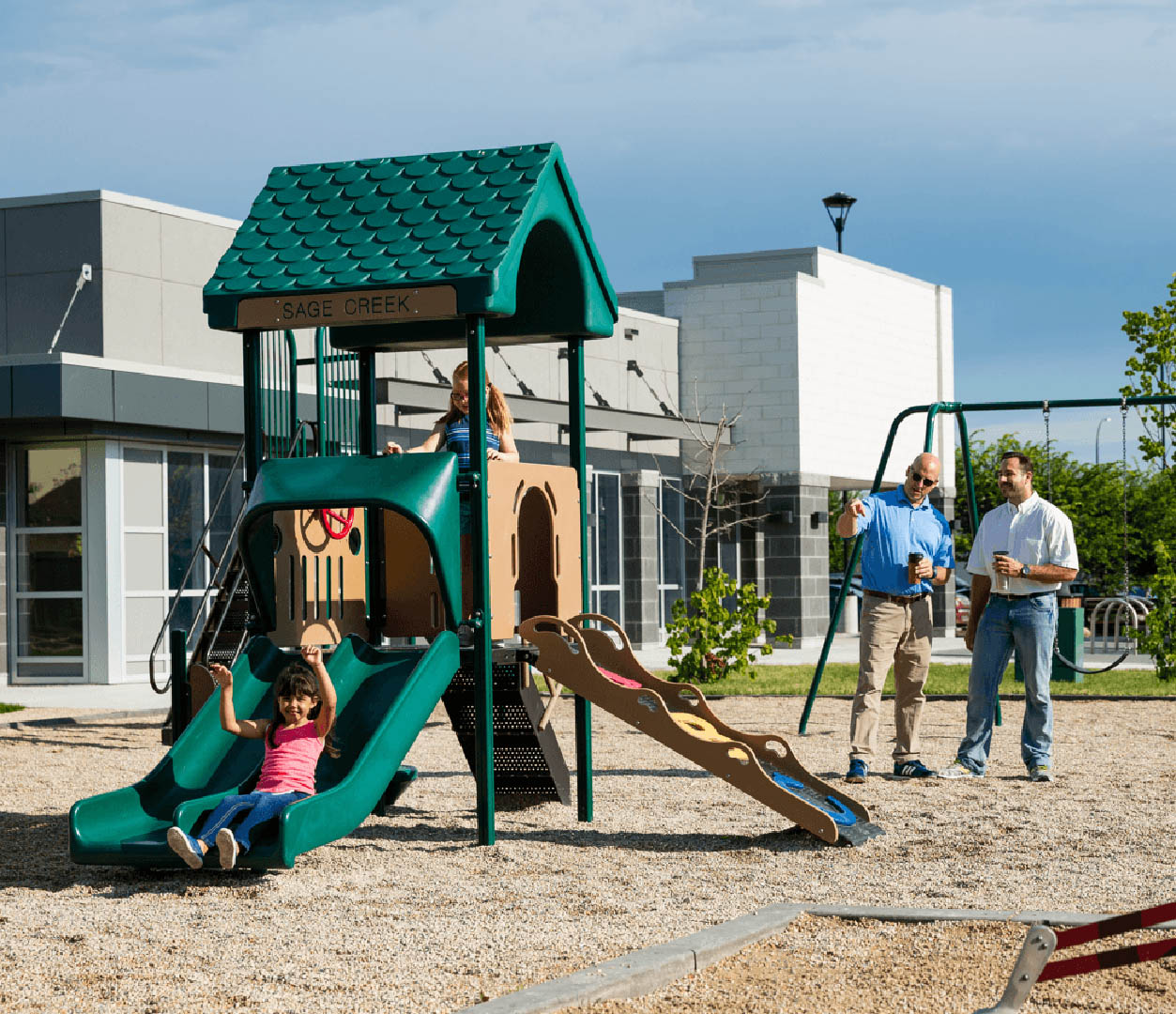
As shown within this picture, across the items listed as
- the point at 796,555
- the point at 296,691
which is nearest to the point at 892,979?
the point at 296,691

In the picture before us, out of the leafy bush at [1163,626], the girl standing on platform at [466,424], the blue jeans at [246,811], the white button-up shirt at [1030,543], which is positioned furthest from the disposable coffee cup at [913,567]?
the leafy bush at [1163,626]

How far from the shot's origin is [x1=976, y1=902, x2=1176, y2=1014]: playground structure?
3.98 m

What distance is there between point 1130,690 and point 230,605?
30.1 feet

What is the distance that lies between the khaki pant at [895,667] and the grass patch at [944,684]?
6.58 metres

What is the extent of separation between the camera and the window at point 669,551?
28.5 meters

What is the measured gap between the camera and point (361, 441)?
9656 millimetres

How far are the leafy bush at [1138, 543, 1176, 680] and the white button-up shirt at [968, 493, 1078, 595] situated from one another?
759 centimetres

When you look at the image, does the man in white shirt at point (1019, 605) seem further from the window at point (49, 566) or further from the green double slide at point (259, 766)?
the window at point (49, 566)

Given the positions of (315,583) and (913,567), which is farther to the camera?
(913,567)

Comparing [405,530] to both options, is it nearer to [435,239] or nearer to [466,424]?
[466,424]

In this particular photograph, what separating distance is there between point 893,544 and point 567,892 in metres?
4.01

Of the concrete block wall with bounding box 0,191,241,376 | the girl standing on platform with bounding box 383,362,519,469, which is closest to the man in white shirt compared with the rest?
the girl standing on platform with bounding box 383,362,519,469

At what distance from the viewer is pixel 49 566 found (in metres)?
20.1

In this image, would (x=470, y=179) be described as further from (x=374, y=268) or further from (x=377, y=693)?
(x=377, y=693)
